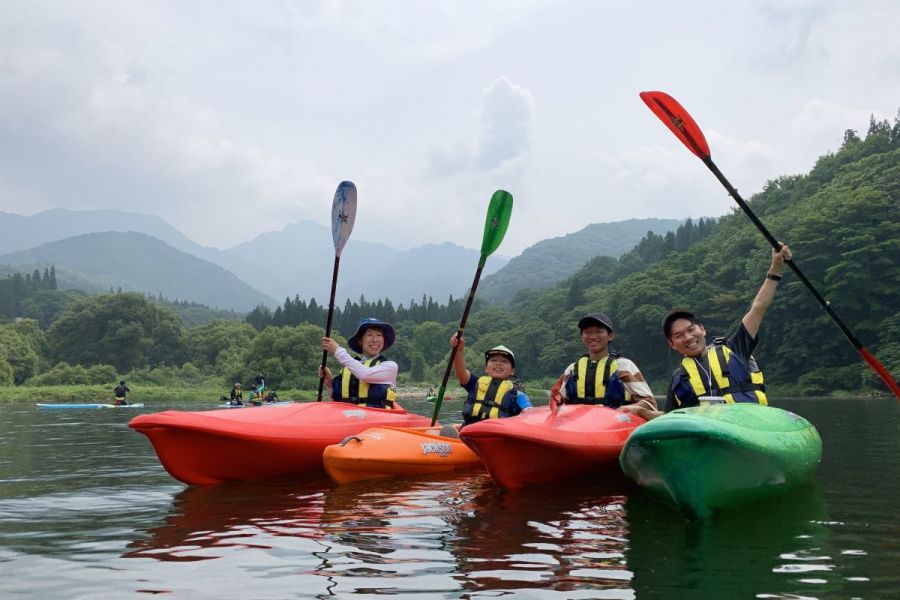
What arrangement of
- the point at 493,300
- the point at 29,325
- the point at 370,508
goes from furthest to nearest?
the point at 493,300 < the point at 29,325 < the point at 370,508

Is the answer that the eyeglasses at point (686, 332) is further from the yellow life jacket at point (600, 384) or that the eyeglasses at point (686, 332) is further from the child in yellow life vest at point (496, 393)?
the child in yellow life vest at point (496, 393)

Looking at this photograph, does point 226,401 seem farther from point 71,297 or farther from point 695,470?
point 71,297

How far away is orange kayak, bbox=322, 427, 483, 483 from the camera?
260 inches

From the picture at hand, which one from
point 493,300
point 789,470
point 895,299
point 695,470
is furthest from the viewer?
point 493,300

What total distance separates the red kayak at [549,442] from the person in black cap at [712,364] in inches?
26.7

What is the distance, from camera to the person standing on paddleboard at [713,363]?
19.5 feet

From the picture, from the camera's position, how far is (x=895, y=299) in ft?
129

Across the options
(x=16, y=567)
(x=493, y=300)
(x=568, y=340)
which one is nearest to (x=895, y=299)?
(x=568, y=340)

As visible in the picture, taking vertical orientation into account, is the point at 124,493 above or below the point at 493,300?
below

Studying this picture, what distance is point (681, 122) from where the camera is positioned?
7602 mm

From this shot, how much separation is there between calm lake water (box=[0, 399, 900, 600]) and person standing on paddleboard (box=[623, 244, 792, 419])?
2.92 feet

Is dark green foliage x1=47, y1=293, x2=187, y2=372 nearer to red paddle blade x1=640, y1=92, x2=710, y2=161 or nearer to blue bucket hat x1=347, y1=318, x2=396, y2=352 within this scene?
blue bucket hat x1=347, y1=318, x2=396, y2=352

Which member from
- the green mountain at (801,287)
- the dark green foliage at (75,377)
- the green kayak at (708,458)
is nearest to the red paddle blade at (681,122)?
the green kayak at (708,458)

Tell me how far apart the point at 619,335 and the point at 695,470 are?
56.9 m
